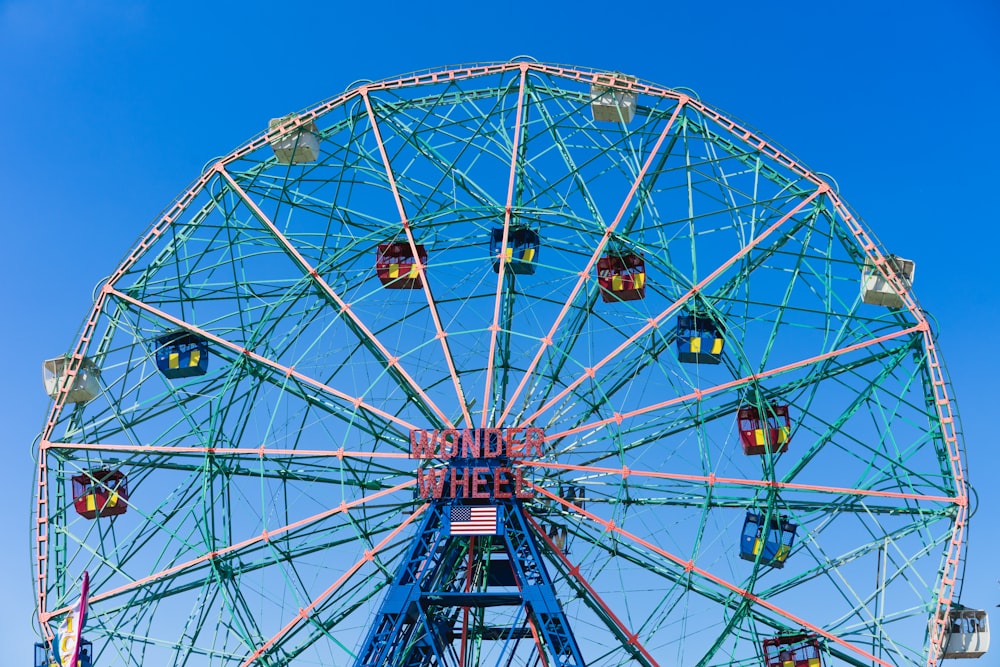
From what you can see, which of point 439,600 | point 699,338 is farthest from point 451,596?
point 699,338

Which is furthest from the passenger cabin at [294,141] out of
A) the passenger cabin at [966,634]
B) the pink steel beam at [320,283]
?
the passenger cabin at [966,634]

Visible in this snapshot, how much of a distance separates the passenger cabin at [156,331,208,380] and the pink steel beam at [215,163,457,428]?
4553 mm

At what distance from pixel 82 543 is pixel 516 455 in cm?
1558

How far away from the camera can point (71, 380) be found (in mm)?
69125

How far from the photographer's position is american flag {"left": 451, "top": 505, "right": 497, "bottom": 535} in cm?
6194

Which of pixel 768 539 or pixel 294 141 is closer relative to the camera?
pixel 768 539

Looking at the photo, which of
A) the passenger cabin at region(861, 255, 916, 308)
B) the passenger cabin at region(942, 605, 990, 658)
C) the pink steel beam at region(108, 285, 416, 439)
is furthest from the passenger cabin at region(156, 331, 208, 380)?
the passenger cabin at region(942, 605, 990, 658)

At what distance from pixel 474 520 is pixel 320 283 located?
435 inches

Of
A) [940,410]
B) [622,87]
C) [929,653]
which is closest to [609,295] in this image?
[622,87]

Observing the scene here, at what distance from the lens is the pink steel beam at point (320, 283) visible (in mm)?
64938

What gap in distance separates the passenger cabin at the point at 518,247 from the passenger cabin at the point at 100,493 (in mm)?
14954

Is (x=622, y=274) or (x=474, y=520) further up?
(x=622, y=274)

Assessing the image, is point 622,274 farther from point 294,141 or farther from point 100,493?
point 100,493

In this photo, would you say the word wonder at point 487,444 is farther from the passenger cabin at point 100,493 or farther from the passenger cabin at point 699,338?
the passenger cabin at point 100,493
